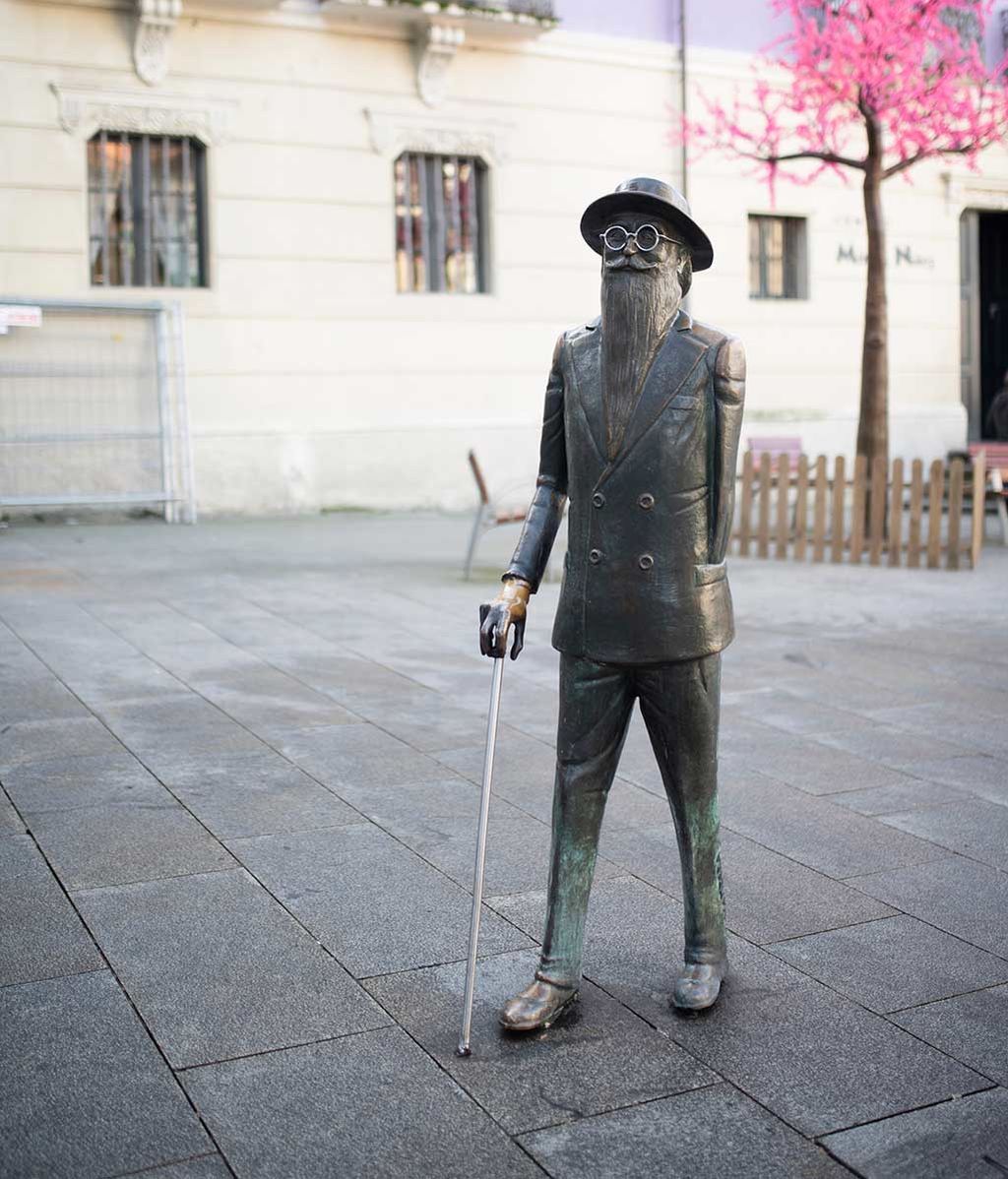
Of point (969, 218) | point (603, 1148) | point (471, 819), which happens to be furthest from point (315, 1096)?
point (969, 218)

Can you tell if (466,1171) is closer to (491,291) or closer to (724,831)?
(724,831)

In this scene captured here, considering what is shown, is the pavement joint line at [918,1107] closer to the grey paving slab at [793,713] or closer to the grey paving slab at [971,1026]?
the grey paving slab at [971,1026]

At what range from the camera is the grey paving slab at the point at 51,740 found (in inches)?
231

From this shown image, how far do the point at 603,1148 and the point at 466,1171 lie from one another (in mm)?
286

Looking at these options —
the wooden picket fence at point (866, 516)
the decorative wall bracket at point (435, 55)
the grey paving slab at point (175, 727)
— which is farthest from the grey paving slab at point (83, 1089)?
the decorative wall bracket at point (435, 55)

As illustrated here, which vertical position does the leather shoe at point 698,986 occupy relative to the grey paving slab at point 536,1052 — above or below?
above

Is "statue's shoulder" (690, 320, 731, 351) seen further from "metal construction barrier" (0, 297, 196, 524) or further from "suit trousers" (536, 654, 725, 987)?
"metal construction barrier" (0, 297, 196, 524)

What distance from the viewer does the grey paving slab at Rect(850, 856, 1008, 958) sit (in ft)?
13.3

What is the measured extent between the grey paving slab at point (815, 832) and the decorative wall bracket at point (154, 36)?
41.8ft

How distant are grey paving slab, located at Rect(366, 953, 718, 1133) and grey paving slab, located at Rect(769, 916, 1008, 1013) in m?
0.59

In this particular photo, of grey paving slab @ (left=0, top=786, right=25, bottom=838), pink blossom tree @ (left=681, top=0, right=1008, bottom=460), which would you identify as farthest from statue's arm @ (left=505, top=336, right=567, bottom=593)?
pink blossom tree @ (left=681, top=0, right=1008, bottom=460)

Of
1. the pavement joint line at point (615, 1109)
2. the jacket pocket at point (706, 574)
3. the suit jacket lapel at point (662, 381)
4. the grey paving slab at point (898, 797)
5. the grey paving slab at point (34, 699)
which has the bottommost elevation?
the pavement joint line at point (615, 1109)

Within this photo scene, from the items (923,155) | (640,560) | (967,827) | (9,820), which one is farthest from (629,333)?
(923,155)

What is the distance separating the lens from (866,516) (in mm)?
12641
